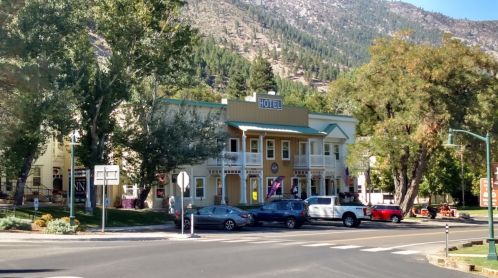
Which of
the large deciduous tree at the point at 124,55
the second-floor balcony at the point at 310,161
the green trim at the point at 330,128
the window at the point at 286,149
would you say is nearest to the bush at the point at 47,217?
the large deciduous tree at the point at 124,55

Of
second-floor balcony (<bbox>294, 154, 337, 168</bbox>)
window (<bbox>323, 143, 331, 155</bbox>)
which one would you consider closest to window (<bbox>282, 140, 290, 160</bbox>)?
second-floor balcony (<bbox>294, 154, 337, 168</bbox>)

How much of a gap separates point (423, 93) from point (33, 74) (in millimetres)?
24562

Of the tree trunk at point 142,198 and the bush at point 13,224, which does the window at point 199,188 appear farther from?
the bush at point 13,224

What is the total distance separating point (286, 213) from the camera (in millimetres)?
36094

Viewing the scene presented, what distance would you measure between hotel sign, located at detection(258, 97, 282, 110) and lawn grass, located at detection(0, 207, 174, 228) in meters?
14.2

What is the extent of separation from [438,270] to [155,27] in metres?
24.2

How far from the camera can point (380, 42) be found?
4588cm

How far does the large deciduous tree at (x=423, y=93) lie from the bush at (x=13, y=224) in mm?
25324

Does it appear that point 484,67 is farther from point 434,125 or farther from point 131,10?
point 131,10

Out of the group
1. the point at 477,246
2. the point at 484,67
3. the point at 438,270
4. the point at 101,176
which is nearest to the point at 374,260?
the point at 438,270

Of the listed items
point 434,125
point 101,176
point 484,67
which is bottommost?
point 101,176

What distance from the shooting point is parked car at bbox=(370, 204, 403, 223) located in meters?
42.8

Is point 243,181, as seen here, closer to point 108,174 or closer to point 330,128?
point 330,128

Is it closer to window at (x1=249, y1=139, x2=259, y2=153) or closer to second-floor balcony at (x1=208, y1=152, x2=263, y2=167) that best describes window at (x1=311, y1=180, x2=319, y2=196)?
window at (x1=249, y1=139, x2=259, y2=153)
